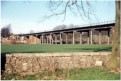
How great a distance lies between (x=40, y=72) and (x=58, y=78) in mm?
2385

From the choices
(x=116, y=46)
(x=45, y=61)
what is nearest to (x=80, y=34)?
(x=116, y=46)

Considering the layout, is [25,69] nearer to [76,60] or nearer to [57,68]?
[57,68]

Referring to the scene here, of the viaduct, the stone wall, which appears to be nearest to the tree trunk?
the stone wall

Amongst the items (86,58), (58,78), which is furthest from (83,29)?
(58,78)

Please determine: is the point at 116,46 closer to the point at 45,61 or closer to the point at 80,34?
Result: the point at 45,61

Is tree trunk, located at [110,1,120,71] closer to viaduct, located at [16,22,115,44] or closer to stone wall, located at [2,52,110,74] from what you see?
stone wall, located at [2,52,110,74]

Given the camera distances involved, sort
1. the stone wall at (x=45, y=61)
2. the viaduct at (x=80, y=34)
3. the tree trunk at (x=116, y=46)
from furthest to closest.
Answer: the viaduct at (x=80, y=34) → the tree trunk at (x=116, y=46) → the stone wall at (x=45, y=61)

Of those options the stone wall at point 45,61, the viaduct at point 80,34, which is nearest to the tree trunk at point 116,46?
the stone wall at point 45,61

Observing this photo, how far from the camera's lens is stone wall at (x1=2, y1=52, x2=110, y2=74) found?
14.9 m

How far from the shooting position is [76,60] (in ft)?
53.4

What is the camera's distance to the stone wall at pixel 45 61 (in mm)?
14884

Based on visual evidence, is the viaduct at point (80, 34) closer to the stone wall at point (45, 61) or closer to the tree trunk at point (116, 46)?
the stone wall at point (45, 61)

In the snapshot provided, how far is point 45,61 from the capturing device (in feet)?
50.6

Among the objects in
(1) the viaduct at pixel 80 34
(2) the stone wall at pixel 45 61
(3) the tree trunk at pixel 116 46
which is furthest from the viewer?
(1) the viaduct at pixel 80 34
